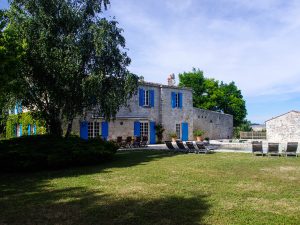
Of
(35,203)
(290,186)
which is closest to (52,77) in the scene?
(35,203)

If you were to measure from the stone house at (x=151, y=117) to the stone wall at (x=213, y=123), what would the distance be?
→ 11cm

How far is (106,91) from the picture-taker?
628 inches

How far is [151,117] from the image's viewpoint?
27.7 meters

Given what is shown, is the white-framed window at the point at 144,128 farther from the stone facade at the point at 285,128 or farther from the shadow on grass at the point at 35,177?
the shadow on grass at the point at 35,177

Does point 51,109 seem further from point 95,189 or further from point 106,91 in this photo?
point 95,189

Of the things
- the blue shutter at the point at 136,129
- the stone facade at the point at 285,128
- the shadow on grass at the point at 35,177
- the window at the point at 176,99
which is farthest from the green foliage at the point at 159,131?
the shadow on grass at the point at 35,177

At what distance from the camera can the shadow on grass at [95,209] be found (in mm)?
6047

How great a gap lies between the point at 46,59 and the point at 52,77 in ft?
3.30

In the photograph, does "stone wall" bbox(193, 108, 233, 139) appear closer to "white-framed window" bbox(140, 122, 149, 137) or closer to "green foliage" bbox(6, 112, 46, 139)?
"white-framed window" bbox(140, 122, 149, 137)

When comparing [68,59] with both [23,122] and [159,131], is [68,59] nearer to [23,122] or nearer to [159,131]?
[23,122]

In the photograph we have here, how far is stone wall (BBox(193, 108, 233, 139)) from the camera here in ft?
111

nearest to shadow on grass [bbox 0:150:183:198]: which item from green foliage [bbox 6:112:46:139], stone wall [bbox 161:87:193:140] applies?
green foliage [bbox 6:112:46:139]

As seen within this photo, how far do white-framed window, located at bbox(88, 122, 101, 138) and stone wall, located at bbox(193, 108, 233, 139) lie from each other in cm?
1279

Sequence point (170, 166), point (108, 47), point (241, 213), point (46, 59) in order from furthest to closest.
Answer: point (108, 47), point (46, 59), point (170, 166), point (241, 213)
